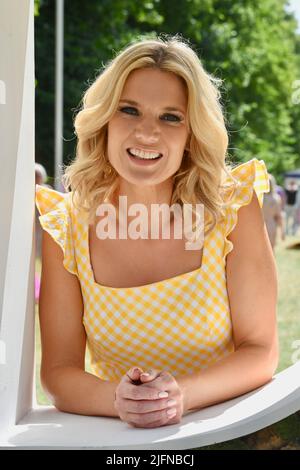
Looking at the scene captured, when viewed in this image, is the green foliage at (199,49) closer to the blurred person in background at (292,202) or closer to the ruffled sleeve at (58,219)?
the blurred person in background at (292,202)

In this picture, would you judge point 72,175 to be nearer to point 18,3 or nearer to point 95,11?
point 18,3

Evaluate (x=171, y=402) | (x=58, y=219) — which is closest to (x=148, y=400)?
(x=171, y=402)

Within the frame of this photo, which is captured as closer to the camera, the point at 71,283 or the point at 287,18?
the point at 71,283

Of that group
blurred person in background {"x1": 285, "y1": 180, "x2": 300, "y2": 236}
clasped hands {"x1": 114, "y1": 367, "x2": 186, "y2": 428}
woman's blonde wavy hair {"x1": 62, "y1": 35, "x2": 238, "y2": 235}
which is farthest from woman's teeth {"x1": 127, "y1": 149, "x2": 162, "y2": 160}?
blurred person in background {"x1": 285, "y1": 180, "x2": 300, "y2": 236}

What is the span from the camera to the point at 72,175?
7.28ft

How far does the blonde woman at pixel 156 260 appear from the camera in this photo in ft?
6.54

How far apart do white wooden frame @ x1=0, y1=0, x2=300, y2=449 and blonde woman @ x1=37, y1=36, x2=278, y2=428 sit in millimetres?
113

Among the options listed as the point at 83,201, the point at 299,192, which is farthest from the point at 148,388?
the point at 299,192

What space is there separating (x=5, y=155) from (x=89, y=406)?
61 centimetres

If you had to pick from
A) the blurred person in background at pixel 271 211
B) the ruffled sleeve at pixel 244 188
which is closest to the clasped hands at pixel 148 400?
the ruffled sleeve at pixel 244 188

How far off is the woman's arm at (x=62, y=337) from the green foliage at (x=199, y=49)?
44.9ft

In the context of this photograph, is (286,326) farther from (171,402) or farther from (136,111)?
(171,402)
